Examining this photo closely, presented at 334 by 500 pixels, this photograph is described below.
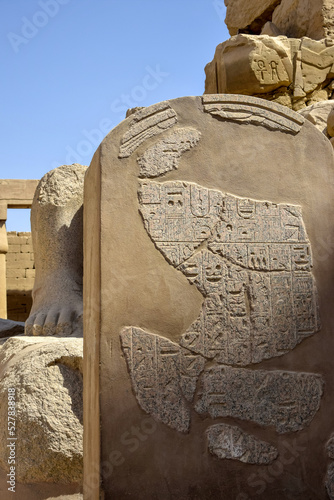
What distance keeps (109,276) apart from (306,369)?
0.81 metres

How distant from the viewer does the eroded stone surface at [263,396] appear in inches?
79.6

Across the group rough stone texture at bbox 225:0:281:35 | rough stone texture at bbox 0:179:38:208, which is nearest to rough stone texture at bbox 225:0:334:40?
rough stone texture at bbox 225:0:281:35

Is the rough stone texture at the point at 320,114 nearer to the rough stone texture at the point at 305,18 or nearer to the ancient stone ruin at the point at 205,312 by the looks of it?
the ancient stone ruin at the point at 205,312

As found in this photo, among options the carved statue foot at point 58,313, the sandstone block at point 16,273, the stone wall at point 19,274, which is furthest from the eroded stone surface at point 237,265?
the sandstone block at point 16,273

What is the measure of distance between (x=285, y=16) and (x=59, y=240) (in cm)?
517

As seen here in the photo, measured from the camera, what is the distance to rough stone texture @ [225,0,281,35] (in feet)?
24.6

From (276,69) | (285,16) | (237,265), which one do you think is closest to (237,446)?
(237,265)

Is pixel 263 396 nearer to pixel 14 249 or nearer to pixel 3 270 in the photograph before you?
pixel 3 270

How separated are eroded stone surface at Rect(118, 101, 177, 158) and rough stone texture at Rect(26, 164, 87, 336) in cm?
101

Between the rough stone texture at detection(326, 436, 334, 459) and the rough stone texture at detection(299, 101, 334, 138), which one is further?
the rough stone texture at detection(299, 101, 334, 138)

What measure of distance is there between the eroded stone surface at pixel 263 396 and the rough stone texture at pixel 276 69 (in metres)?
4.19

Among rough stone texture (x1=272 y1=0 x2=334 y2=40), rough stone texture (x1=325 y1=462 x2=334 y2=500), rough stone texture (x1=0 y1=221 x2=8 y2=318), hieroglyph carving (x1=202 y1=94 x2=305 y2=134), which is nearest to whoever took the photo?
rough stone texture (x1=325 y1=462 x2=334 y2=500)

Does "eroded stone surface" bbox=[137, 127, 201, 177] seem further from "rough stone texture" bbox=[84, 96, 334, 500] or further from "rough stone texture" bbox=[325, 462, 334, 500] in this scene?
"rough stone texture" bbox=[325, 462, 334, 500]

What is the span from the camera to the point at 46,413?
2383 mm
